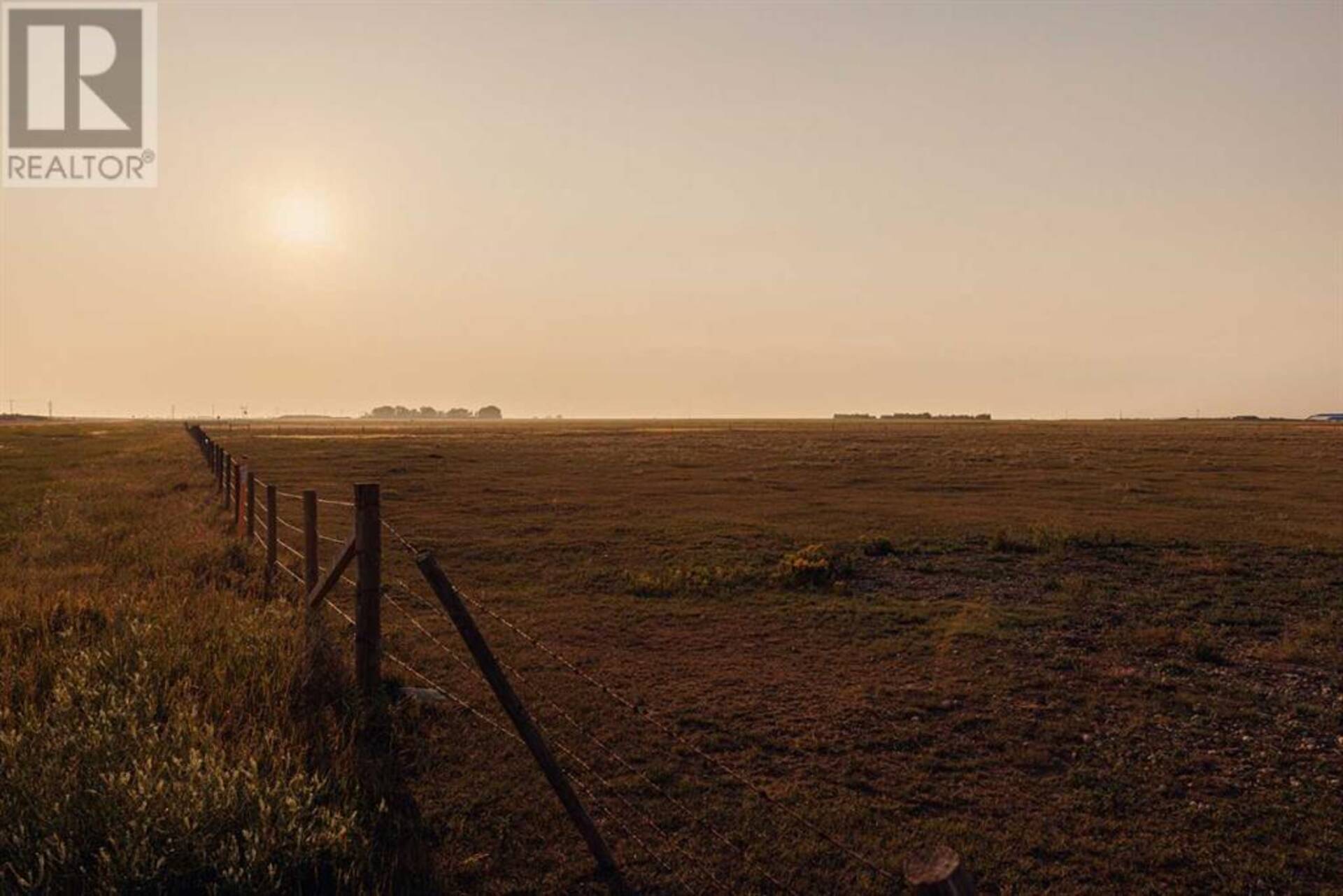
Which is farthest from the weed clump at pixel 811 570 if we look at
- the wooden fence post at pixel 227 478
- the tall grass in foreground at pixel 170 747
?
the wooden fence post at pixel 227 478

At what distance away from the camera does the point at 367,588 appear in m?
7.29

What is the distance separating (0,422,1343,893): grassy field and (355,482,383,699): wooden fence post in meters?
0.61

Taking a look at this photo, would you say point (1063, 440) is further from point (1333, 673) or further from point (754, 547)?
point (1333, 673)

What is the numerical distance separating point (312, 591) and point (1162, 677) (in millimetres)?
10346

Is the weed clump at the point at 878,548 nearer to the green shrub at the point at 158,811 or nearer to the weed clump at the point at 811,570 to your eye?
the weed clump at the point at 811,570

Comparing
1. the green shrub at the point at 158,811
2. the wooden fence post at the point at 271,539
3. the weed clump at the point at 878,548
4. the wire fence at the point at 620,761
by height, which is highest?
the wooden fence post at the point at 271,539

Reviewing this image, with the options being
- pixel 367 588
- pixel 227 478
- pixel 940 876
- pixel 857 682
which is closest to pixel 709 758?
pixel 857 682

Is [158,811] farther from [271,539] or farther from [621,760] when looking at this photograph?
[271,539]

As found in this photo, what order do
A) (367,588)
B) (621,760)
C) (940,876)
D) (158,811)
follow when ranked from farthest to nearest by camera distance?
(367,588)
(621,760)
(158,811)
(940,876)

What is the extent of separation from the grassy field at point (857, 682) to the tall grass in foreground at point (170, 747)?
0.12 metres

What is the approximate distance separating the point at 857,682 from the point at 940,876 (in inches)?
303

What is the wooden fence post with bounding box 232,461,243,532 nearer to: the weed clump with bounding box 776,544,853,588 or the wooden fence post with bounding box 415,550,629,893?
the weed clump with bounding box 776,544,853,588

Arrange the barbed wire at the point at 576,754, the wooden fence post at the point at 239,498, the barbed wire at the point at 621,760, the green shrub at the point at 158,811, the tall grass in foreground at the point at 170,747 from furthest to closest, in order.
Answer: the wooden fence post at the point at 239,498 < the barbed wire at the point at 576,754 < the barbed wire at the point at 621,760 < the tall grass in foreground at the point at 170,747 < the green shrub at the point at 158,811

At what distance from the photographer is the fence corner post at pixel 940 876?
8.20 feet
